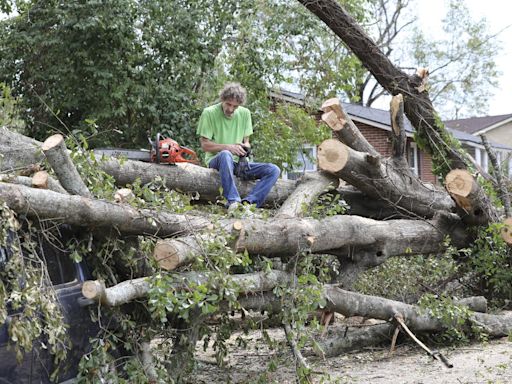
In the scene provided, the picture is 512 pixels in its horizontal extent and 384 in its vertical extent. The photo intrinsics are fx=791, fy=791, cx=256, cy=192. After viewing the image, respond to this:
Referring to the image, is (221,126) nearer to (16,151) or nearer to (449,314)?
(16,151)

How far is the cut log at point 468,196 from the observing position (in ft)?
29.3

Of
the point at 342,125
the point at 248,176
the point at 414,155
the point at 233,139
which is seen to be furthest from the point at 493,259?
the point at 414,155

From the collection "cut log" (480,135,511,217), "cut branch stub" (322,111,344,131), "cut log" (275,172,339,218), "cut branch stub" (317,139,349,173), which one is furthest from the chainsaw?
"cut log" (480,135,511,217)

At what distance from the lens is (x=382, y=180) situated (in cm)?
890

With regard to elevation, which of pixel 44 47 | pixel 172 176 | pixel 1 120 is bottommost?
pixel 172 176

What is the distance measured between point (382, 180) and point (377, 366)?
2.28 metres

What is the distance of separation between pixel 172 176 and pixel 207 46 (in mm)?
6736

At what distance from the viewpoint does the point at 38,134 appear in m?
14.2

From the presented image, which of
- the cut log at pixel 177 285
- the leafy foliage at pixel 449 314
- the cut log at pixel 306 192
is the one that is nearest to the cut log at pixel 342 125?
the cut log at pixel 306 192

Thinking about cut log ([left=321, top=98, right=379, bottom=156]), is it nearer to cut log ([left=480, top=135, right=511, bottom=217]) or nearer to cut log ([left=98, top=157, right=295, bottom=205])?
cut log ([left=98, top=157, right=295, bottom=205])

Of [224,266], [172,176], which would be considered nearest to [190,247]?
[224,266]

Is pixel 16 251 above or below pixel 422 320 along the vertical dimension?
above

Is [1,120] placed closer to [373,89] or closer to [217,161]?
[217,161]

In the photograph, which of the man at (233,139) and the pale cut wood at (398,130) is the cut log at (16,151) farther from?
the pale cut wood at (398,130)
